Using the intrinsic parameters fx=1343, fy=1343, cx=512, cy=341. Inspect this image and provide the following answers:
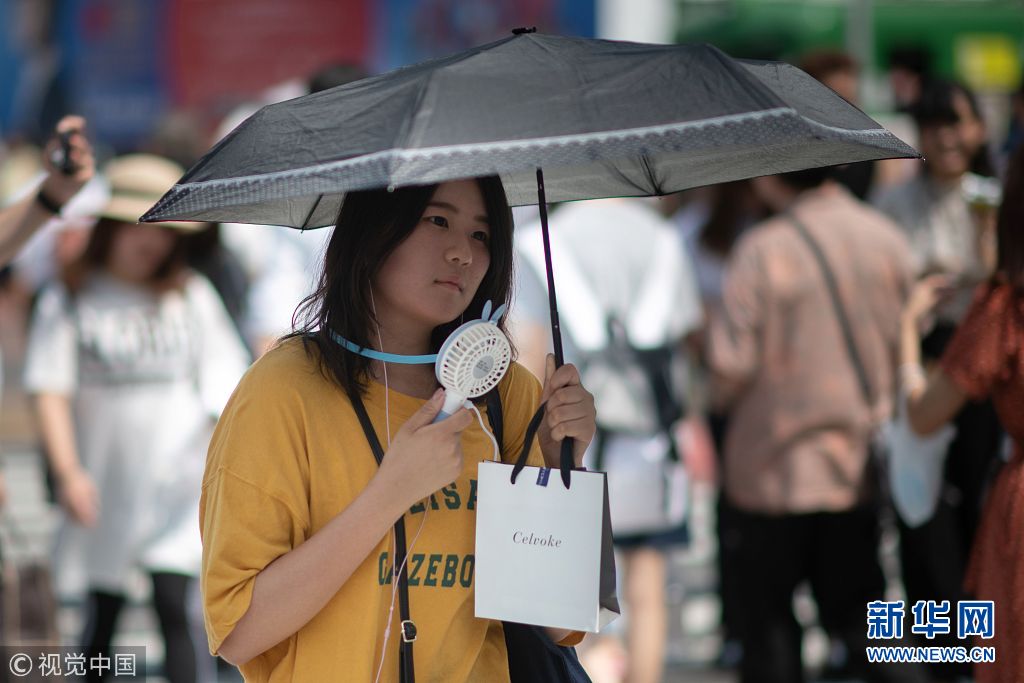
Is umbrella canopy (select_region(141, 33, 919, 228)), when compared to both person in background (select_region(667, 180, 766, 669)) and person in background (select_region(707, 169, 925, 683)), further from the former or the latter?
person in background (select_region(667, 180, 766, 669))

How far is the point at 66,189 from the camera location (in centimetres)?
325

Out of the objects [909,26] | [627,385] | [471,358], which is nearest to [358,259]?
[471,358]

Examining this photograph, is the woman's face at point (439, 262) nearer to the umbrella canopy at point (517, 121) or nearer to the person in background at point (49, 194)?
the umbrella canopy at point (517, 121)

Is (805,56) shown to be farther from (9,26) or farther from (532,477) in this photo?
(9,26)

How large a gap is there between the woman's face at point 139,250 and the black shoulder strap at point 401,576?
2.60 metres

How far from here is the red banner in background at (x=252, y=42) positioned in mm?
11984

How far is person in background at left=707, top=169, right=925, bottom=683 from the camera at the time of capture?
4473 millimetres

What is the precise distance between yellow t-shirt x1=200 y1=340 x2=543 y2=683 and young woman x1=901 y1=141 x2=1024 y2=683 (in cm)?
123

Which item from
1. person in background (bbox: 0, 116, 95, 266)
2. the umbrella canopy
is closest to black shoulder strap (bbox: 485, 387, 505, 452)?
the umbrella canopy

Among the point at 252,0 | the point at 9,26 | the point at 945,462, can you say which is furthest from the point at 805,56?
the point at 9,26

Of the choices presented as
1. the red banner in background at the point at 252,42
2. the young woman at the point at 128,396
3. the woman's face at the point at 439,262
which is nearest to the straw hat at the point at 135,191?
the young woman at the point at 128,396

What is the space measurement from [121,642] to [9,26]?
8301mm

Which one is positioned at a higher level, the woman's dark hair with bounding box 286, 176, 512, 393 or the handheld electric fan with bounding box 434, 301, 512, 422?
the woman's dark hair with bounding box 286, 176, 512, 393

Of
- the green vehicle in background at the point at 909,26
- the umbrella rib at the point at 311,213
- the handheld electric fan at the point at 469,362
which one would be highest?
the green vehicle in background at the point at 909,26
